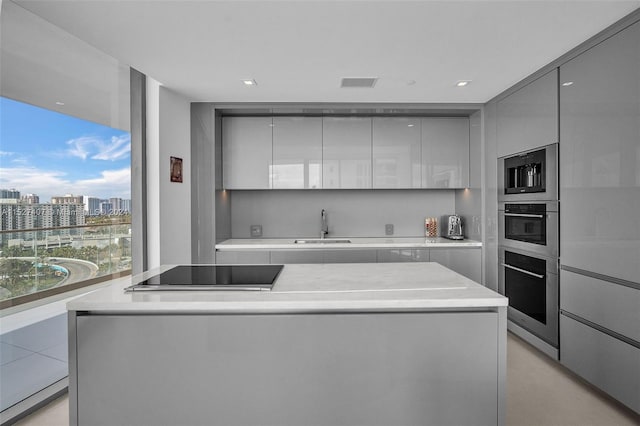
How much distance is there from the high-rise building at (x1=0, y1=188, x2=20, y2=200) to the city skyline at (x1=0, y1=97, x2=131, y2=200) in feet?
0.08

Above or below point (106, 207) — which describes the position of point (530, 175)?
above

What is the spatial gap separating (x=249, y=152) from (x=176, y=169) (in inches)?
32.1

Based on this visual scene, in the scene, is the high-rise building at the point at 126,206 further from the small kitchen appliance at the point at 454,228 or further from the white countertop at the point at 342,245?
the small kitchen appliance at the point at 454,228

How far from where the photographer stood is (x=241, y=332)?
1.49 m

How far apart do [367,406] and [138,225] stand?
94.7 inches

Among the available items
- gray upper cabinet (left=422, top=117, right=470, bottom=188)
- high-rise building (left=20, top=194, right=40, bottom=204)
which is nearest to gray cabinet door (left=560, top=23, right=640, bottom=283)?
gray upper cabinet (left=422, top=117, right=470, bottom=188)

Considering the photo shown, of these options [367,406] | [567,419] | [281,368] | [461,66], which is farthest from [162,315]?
[461,66]

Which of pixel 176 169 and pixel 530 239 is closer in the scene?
pixel 530 239

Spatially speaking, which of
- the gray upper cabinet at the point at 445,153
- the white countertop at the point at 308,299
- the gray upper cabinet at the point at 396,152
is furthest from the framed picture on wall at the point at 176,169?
the gray upper cabinet at the point at 445,153

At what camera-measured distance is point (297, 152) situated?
3.89m

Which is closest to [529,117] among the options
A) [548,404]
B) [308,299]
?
[548,404]

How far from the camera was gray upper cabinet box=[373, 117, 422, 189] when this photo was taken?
12.9ft

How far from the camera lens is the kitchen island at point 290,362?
147 cm

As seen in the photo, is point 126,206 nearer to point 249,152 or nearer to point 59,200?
point 59,200
